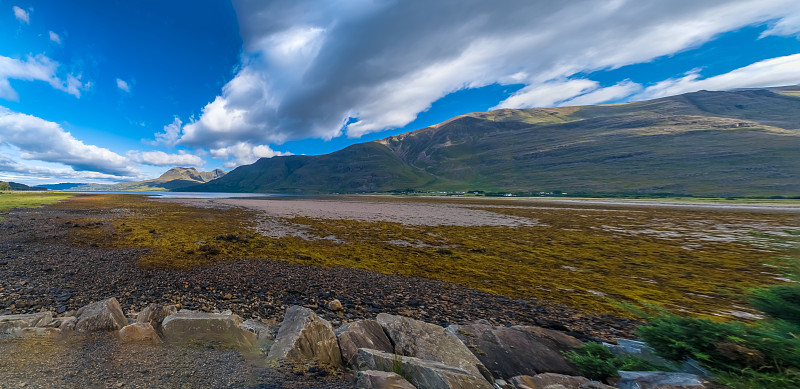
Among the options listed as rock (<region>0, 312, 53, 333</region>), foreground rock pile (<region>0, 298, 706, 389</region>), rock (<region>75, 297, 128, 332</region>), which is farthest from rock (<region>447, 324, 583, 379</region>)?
rock (<region>0, 312, 53, 333</region>)

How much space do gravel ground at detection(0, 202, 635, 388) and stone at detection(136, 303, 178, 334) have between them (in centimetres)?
111

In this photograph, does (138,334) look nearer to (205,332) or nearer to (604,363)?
(205,332)

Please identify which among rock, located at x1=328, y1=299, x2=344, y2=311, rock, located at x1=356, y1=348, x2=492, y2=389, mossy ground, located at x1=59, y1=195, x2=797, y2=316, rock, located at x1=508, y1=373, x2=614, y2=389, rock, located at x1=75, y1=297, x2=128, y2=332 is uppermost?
rock, located at x1=75, y1=297, x2=128, y2=332

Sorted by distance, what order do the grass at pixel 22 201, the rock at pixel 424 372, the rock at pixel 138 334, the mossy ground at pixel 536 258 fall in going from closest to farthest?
the rock at pixel 424 372, the rock at pixel 138 334, the mossy ground at pixel 536 258, the grass at pixel 22 201

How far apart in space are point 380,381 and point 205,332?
5720 millimetres

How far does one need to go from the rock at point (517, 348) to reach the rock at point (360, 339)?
2283 millimetres

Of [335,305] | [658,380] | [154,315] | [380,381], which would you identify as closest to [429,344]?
[380,381]

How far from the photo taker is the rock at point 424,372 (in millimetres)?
5574

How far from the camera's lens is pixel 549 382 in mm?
6359

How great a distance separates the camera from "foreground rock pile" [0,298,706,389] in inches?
254

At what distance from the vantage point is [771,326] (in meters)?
6.05

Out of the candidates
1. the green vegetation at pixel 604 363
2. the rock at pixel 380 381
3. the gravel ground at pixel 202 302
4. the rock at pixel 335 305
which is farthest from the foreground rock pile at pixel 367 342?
the rock at pixel 335 305

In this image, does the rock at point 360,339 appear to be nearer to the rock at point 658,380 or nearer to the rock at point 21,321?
the rock at point 658,380

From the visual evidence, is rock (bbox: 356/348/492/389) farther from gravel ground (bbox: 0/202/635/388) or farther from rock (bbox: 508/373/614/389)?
rock (bbox: 508/373/614/389)
